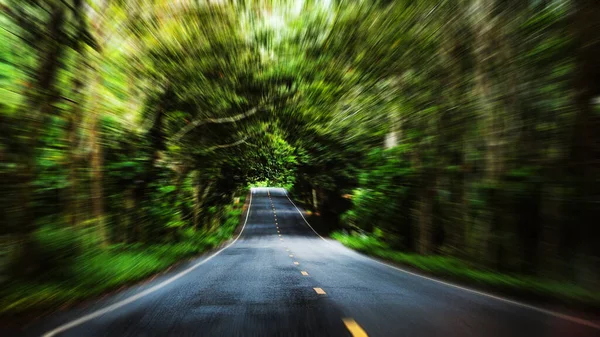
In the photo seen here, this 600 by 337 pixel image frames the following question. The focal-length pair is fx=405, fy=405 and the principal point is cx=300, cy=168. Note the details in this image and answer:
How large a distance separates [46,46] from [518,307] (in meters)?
9.16

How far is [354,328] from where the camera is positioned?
486 cm

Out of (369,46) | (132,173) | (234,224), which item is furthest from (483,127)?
(234,224)

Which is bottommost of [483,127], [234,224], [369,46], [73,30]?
[234,224]

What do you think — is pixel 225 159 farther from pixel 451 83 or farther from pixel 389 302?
pixel 389 302

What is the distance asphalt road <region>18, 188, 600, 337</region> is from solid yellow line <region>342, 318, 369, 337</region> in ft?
0.04

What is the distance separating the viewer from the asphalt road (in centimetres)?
482

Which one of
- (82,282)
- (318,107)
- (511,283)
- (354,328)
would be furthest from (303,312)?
(318,107)

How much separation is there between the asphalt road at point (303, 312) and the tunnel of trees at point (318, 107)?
1684 mm

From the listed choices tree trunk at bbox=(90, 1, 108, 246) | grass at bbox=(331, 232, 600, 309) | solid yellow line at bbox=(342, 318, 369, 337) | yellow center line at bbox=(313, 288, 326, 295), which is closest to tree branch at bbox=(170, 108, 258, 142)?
tree trunk at bbox=(90, 1, 108, 246)

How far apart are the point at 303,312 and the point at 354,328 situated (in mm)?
1040

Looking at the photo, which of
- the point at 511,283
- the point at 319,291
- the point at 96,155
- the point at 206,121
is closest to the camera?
the point at 319,291

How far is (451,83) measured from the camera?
464 inches

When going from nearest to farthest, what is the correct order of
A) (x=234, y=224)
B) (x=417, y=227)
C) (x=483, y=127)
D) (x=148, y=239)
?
(x=483, y=127) → (x=148, y=239) → (x=417, y=227) → (x=234, y=224)

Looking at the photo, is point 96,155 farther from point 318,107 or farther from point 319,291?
point 318,107
